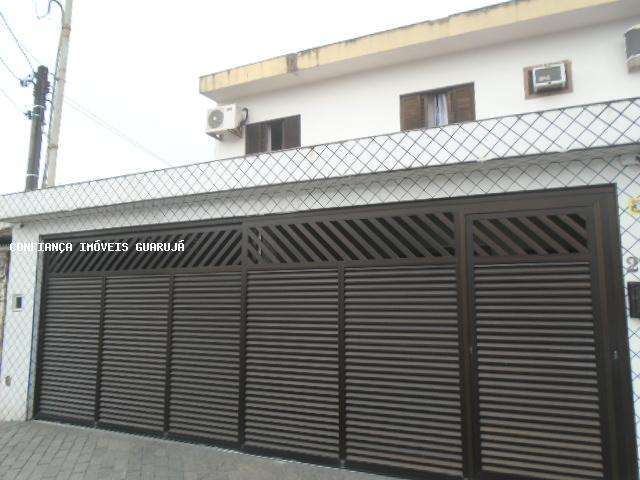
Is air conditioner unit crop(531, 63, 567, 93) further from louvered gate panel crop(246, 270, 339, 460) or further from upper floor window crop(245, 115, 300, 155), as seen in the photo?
louvered gate panel crop(246, 270, 339, 460)

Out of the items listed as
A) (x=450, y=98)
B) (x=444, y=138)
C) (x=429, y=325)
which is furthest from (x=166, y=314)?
(x=450, y=98)

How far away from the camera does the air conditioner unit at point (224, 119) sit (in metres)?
9.45

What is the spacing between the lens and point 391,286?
4578 millimetres

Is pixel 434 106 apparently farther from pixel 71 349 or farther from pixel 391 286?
pixel 71 349

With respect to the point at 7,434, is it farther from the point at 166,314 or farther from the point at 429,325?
the point at 429,325

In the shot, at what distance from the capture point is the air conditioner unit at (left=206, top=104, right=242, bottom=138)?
31.0 feet

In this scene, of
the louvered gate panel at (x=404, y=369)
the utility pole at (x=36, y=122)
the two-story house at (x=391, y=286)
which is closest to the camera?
the two-story house at (x=391, y=286)

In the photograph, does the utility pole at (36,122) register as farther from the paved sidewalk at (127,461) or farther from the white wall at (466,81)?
the paved sidewalk at (127,461)

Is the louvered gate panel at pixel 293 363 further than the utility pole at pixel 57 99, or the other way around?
the utility pole at pixel 57 99

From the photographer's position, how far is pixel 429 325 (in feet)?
14.3

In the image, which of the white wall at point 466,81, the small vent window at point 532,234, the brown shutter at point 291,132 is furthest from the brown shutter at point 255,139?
the small vent window at point 532,234

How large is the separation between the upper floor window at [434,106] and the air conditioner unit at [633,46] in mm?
2280

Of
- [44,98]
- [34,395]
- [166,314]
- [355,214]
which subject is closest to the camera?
[355,214]

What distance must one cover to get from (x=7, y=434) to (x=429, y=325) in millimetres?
5740
